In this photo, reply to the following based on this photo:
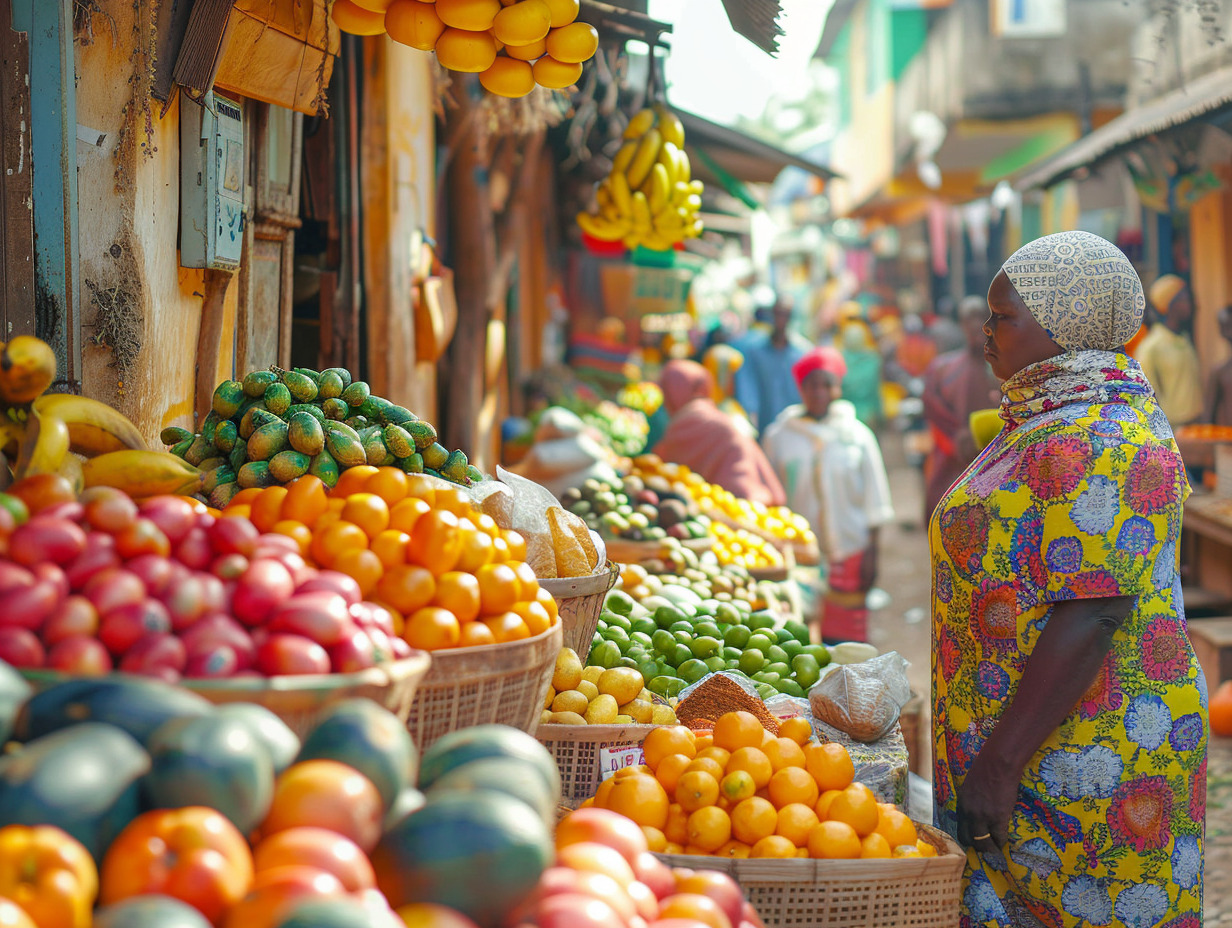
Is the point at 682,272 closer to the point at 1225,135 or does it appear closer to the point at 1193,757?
the point at 1225,135

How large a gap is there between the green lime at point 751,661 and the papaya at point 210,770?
2.25 metres

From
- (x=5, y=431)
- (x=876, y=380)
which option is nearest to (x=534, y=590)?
(x=5, y=431)

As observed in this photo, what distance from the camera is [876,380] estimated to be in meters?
12.2

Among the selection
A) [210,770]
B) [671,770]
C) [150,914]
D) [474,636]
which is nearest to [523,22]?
[474,636]

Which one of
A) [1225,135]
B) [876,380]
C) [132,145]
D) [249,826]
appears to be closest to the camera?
[249,826]

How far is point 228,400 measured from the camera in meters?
2.60

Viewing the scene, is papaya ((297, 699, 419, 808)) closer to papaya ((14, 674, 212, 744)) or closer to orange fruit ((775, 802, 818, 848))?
papaya ((14, 674, 212, 744))

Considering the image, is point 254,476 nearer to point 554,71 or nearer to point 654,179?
point 554,71

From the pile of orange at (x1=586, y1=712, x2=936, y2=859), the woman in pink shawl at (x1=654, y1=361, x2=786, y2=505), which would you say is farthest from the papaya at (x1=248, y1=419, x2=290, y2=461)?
the woman in pink shawl at (x1=654, y1=361, x2=786, y2=505)

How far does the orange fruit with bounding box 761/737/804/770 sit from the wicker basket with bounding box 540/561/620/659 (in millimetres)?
611

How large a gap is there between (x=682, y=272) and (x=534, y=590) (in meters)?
10.9

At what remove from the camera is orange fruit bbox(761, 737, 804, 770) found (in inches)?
84.2

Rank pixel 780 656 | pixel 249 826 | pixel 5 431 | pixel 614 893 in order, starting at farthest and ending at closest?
pixel 780 656 → pixel 5 431 → pixel 614 893 → pixel 249 826

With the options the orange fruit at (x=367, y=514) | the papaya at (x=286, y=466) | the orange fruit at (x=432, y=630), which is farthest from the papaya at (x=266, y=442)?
the orange fruit at (x=432, y=630)
